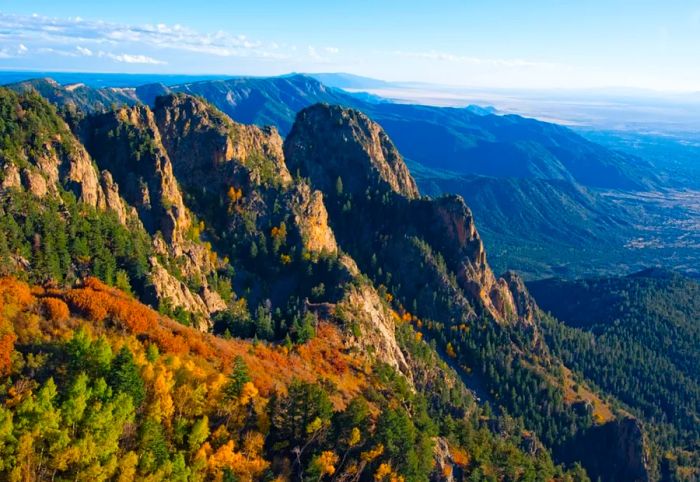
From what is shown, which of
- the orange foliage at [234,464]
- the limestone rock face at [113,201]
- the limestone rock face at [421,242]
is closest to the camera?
the orange foliage at [234,464]

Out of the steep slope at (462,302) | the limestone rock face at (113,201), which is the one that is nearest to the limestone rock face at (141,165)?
the limestone rock face at (113,201)

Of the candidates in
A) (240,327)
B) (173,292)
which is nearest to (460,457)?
(240,327)

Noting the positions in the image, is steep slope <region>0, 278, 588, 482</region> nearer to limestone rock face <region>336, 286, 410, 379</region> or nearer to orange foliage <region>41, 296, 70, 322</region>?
orange foliage <region>41, 296, 70, 322</region>

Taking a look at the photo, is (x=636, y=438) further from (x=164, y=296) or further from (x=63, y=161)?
(x=63, y=161)

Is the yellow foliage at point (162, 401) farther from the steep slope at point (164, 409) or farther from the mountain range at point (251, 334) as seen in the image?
the mountain range at point (251, 334)

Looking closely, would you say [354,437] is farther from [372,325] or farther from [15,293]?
[372,325]
